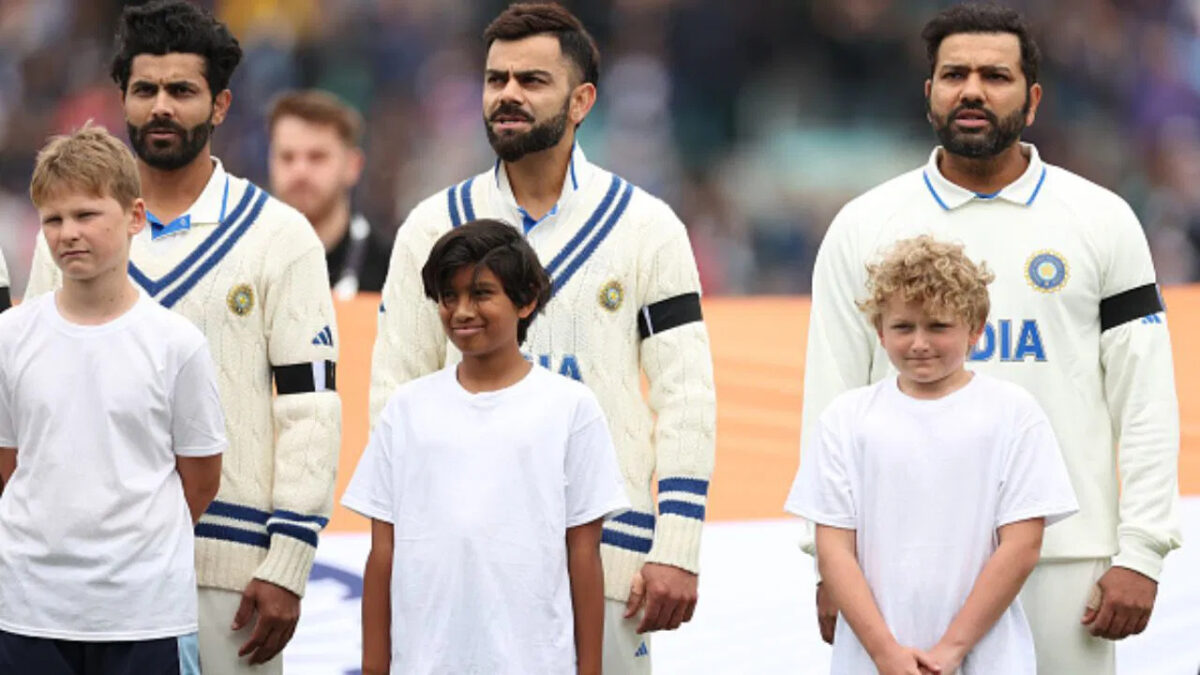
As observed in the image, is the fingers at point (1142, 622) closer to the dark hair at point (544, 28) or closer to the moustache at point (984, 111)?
the moustache at point (984, 111)

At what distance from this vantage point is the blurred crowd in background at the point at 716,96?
38.4 feet

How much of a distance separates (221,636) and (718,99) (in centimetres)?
821

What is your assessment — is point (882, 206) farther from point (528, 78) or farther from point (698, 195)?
point (698, 195)

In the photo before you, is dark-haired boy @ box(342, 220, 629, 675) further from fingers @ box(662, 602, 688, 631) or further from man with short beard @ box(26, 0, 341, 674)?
man with short beard @ box(26, 0, 341, 674)

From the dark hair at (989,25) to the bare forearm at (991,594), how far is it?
119 centimetres

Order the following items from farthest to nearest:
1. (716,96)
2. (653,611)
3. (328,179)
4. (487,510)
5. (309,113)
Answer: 1. (716,96)
2. (309,113)
3. (328,179)
4. (653,611)
5. (487,510)

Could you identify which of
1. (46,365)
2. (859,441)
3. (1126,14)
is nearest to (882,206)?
(859,441)

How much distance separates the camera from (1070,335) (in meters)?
4.52

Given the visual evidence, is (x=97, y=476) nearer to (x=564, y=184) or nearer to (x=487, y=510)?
(x=487, y=510)

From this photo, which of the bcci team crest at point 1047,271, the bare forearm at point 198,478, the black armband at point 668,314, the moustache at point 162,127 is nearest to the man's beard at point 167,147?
the moustache at point 162,127

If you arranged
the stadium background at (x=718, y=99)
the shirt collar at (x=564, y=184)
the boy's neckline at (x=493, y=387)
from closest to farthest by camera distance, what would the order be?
the boy's neckline at (x=493, y=387), the shirt collar at (x=564, y=184), the stadium background at (x=718, y=99)

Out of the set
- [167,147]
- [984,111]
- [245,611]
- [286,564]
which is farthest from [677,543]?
[167,147]

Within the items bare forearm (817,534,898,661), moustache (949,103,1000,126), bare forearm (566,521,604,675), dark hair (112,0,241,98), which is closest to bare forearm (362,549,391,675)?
bare forearm (566,521,604,675)

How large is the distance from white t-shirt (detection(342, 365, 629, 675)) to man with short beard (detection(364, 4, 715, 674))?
0.47 meters
